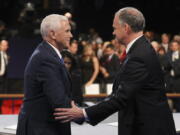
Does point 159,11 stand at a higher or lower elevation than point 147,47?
higher

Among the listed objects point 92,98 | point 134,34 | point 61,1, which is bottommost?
point 92,98

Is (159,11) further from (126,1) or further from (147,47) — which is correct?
(147,47)

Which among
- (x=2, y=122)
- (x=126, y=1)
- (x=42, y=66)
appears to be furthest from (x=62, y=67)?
(x=126, y=1)

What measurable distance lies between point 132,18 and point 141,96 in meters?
0.54

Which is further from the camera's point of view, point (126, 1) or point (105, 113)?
point (126, 1)

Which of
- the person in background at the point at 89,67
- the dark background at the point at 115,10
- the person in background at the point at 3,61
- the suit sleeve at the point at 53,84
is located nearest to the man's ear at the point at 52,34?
the suit sleeve at the point at 53,84

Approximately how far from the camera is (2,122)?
4.65 metres

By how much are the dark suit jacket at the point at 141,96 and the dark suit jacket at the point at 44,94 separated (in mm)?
388

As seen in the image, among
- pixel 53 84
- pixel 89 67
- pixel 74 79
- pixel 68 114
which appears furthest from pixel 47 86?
pixel 89 67

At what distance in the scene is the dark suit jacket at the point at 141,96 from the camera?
11.1 ft

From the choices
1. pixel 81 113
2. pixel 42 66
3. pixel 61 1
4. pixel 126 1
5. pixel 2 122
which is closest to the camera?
pixel 42 66

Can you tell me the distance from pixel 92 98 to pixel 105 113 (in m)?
4.84

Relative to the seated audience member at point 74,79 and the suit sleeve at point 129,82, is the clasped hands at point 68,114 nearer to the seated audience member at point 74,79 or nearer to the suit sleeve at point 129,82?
the suit sleeve at point 129,82

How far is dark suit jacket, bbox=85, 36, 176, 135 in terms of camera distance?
3.40 meters
